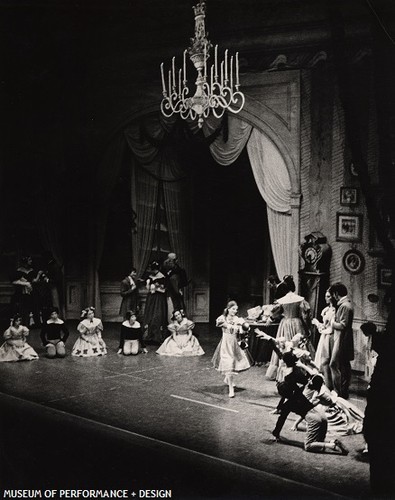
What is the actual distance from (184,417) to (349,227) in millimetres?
3636

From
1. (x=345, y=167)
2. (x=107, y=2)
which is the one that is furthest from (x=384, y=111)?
(x=107, y=2)

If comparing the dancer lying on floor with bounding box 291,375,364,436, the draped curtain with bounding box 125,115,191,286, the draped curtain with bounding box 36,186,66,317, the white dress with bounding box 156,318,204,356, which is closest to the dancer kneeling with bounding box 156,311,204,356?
the white dress with bounding box 156,318,204,356

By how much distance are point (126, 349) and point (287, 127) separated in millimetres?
3901

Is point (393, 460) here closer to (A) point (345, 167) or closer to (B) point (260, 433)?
(B) point (260, 433)

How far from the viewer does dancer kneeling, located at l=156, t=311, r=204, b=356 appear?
1016 centimetres

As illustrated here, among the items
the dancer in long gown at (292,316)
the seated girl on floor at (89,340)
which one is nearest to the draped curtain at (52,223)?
the seated girl on floor at (89,340)

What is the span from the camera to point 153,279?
35.8ft

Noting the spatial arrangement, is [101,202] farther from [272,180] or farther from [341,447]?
[341,447]

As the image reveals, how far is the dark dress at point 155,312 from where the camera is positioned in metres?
10.8

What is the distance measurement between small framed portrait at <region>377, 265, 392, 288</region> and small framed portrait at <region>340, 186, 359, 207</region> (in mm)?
925

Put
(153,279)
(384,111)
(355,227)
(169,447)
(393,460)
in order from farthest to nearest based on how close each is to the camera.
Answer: (153,279)
(355,227)
(384,111)
(169,447)
(393,460)

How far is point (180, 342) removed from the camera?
33.6 ft

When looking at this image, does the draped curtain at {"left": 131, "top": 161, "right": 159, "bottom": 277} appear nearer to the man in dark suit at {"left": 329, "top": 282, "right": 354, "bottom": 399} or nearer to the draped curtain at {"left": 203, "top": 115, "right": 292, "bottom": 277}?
the draped curtain at {"left": 203, "top": 115, "right": 292, "bottom": 277}

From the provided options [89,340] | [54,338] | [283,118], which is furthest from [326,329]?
[54,338]
